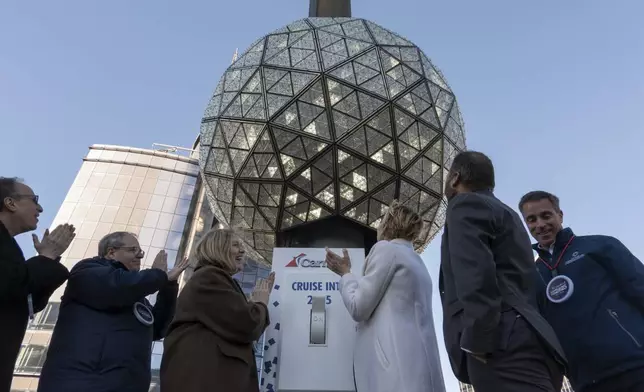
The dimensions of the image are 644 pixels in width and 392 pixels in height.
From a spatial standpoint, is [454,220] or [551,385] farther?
[454,220]

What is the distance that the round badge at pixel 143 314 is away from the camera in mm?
3014

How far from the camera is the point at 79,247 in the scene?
31.3 meters

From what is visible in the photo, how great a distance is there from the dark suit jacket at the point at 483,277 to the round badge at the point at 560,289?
0.69 metres

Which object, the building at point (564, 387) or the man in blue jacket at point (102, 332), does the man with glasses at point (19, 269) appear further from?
the building at point (564, 387)

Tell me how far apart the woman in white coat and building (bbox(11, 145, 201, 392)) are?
30262 millimetres

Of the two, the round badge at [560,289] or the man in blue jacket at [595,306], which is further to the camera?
the round badge at [560,289]

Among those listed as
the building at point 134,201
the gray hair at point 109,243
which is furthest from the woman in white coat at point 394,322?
the building at point 134,201

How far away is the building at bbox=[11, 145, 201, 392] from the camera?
32312 millimetres

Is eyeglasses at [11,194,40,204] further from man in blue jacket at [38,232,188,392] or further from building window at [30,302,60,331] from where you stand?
building window at [30,302,60,331]

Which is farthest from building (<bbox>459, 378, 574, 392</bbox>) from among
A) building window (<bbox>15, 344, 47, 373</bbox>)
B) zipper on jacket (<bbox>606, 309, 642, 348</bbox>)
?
building window (<bbox>15, 344, 47, 373</bbox>)

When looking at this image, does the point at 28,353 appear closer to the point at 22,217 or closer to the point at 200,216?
the point at 200,216

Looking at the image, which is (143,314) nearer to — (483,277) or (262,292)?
(262,292)

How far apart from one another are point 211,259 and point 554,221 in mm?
2294

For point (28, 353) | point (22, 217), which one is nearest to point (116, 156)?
point (28, 353)
